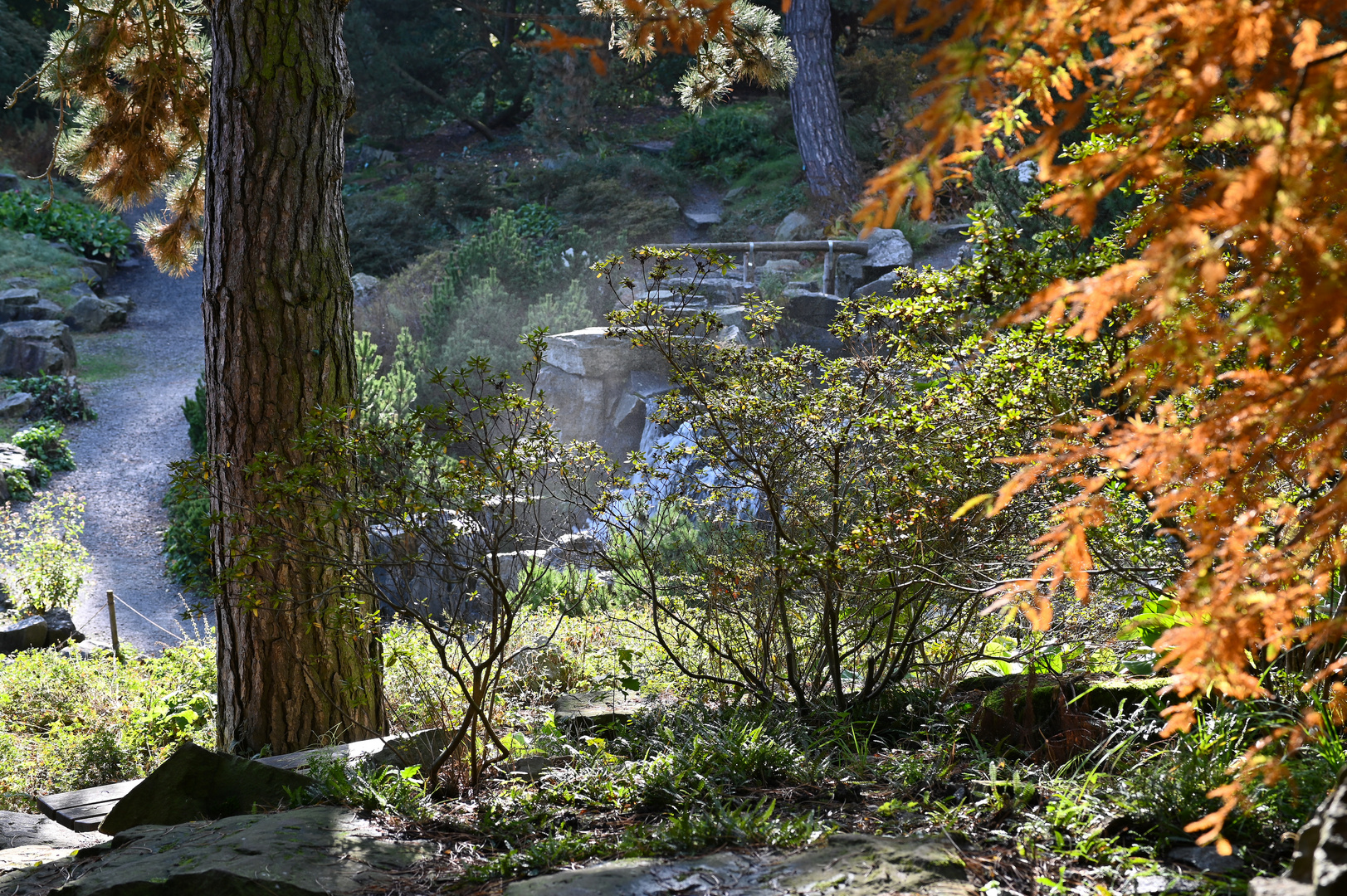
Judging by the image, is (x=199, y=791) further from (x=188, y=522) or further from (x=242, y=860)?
(x=188, y=522)

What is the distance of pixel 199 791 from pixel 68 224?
1623 cm

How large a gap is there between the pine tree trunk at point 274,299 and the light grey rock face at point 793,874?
211cm

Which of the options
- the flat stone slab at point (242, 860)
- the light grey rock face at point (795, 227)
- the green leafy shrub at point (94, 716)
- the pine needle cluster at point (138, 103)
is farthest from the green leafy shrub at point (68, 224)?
the flat stone slab at point (242, 860)

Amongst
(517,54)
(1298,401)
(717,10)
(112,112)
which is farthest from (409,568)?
(517,54)

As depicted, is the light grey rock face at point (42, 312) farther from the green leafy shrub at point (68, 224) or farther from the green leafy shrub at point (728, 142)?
the green leafy shrub at point (728, 142)

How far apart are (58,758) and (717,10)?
4941mm

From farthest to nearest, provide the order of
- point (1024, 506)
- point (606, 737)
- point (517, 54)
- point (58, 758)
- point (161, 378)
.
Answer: point (517, 54) < point (161, 378) < point (58, 758) < point (606, 737) < point (1024, 506)

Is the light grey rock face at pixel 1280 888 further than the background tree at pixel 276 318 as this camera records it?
No

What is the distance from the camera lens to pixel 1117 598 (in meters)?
3.37

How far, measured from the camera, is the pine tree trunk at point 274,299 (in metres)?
3.91

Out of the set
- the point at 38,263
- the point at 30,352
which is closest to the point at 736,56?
the point at 30,352

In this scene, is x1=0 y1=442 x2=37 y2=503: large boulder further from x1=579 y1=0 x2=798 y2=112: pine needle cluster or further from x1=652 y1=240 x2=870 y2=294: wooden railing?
x1=579 y1=0 x2=798 y2=112: pine needle cluster

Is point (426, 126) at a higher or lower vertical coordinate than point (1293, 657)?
higher

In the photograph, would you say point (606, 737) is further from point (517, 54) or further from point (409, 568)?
point (517, 54)
